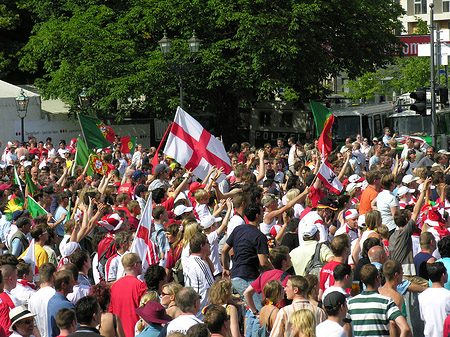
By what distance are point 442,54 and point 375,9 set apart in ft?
33.4

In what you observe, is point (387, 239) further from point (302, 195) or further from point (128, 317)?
point (128, 317)

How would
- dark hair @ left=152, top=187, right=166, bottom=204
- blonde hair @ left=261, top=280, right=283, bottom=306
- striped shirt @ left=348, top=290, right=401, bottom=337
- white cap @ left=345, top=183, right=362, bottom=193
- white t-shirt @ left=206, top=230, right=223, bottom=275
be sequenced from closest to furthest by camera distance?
1. striped shirt @ left=348, top=290, right=401, bottom=337
2. blonde hair @ left=261, top=280, right=283, bottom=306
3. white t-shirt @ left=206, top=230, right=223, bottom=275
4. dark hair @ left=152, top=187, right=166, bottom=204
5. white cap @ left=345, top=183, right=362, bottom=193

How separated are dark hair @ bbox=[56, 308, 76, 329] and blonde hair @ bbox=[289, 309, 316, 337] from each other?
173cm

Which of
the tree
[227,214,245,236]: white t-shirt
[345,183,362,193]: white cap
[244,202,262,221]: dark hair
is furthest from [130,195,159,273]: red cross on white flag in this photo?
the tree

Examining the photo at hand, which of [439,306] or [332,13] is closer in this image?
[439,306]

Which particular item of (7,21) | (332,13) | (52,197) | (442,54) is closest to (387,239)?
(52,197)

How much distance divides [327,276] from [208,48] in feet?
80.5

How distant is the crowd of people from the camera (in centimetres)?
673

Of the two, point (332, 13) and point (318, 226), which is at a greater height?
point (332, 13)

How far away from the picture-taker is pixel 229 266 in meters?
9.69

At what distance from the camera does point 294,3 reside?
105ft

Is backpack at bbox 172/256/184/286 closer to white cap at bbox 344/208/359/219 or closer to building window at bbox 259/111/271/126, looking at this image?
white cap at bbox 344/208/359/219

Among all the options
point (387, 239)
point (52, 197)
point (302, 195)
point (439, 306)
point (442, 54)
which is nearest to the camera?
point (439, 306)

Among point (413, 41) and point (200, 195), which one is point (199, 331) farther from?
point (413, 41)
